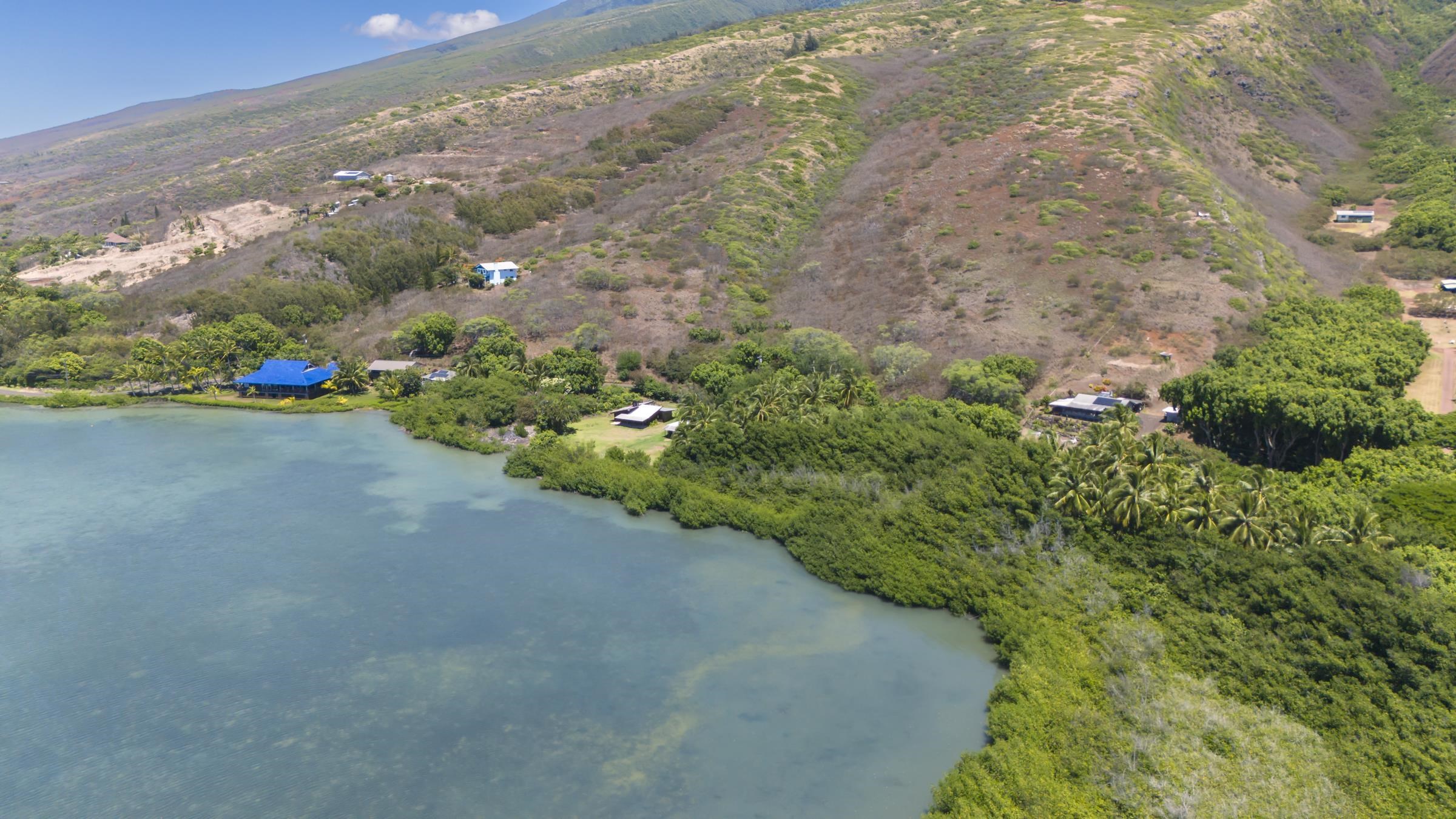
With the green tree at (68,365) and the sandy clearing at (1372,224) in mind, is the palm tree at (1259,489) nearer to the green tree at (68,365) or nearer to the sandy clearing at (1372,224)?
the sandy clearing at (1372,224)

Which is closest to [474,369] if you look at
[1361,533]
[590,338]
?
[590,338]

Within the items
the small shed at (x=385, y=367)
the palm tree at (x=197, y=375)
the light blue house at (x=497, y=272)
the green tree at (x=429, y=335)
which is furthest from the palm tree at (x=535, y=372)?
the palm tree at (x=197, y=375)

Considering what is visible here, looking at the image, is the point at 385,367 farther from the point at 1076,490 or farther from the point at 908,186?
the point at 908,186

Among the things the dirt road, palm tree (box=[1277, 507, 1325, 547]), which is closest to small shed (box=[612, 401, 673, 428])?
palm tree (box=[1277, 507, 1325, 547])

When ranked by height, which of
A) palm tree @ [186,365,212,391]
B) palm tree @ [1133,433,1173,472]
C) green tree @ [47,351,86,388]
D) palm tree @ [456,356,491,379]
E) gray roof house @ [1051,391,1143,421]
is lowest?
gray roof house @ [1051,391,1143,421]

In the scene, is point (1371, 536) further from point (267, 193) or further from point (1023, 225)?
point (267, 193)

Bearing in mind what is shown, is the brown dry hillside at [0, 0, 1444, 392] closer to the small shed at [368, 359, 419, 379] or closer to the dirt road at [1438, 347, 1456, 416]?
the small shed at [368, 359, 419, 379]
